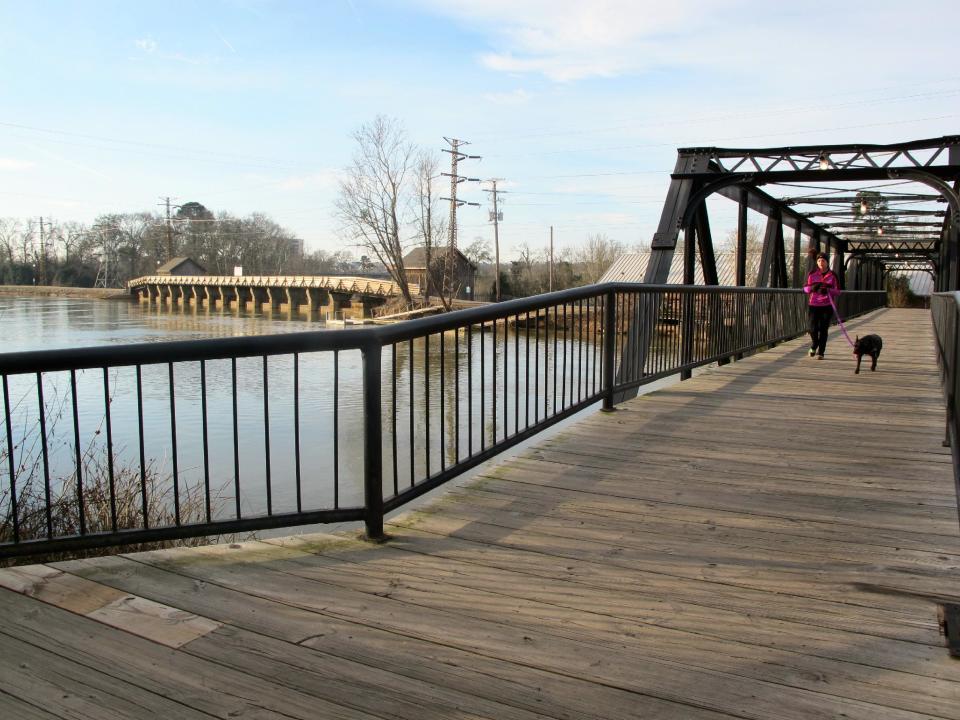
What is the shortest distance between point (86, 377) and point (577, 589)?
17.1 meters

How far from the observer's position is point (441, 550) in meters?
2.96

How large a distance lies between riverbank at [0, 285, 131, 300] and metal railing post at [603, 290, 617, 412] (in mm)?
59124

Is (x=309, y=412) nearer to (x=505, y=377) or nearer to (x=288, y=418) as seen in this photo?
(x=288, y=418)

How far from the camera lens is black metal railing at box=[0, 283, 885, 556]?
280 cm

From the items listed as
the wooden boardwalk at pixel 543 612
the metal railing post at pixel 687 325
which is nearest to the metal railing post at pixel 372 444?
the wooden boardwalk at pixel 543 612

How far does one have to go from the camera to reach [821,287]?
32.2 feet

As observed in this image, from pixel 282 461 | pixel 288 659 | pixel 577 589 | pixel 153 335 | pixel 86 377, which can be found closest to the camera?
pixel 288 659

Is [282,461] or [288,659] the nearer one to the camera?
[288,659]

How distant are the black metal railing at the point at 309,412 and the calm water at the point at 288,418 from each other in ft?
0.17

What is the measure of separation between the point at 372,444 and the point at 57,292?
63.2 m

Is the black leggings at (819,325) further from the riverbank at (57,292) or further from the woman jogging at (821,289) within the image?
the riverbank at (57,292)

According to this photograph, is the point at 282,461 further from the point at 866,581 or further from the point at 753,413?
the point at 866,581

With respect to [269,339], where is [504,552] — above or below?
below

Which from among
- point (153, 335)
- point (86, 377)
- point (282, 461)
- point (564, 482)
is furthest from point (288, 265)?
point (564, 482)
